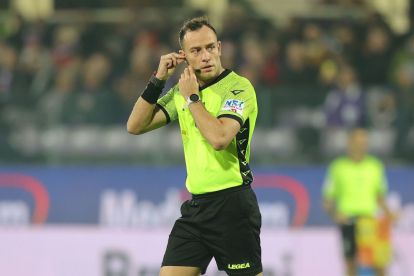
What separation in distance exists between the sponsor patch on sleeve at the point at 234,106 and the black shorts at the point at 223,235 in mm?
441

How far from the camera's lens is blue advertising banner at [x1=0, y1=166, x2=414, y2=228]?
38.1ft

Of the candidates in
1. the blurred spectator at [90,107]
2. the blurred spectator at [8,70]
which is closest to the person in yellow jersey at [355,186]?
the blurred spectator at [90,107]

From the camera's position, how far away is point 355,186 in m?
11.3

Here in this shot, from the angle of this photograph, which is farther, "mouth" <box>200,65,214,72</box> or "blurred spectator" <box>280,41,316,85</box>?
Answer: "blurred spectator" <box>280,41,316,85</box>

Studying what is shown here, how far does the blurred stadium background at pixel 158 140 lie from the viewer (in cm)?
1051

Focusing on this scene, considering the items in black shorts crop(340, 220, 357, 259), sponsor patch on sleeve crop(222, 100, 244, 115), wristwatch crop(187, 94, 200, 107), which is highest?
wristwatch crop(187, 94, 200, 107)

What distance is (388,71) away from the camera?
40.3 ft

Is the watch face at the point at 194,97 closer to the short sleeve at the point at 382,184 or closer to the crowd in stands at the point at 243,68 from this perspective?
the crowd in stands at the point at 243,68

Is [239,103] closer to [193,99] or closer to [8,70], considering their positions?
[193,99]

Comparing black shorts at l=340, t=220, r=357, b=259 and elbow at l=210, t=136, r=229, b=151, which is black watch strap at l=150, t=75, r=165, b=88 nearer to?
elbow at l=210, t=136, r=229, b=151

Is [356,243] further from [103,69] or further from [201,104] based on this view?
[201,104]

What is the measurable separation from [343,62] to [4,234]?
4596 millimetres

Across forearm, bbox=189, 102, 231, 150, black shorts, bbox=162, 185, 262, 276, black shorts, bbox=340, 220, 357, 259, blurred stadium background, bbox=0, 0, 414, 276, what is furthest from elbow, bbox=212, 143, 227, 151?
black shorts, bbox=340, 220, 357, 259

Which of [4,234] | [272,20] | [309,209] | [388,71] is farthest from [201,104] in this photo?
[272,20]
